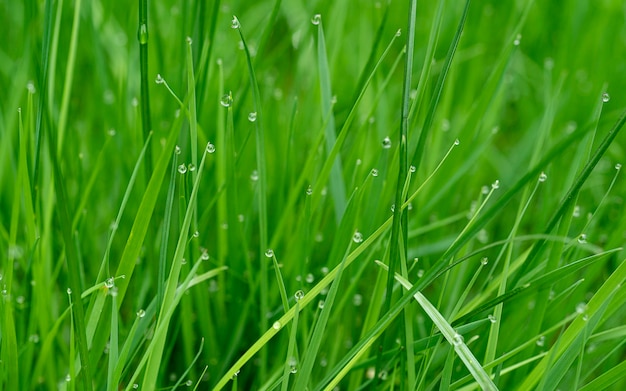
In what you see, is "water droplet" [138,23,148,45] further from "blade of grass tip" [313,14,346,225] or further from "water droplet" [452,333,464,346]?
"water droplet" [452,333,464,346]

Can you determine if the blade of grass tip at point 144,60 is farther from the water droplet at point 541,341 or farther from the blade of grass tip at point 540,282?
the water droplet at point 541,341

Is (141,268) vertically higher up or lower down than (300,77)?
lower down

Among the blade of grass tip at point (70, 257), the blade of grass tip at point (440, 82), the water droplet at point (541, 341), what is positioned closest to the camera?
the blade of grass tip at point (70, 257)

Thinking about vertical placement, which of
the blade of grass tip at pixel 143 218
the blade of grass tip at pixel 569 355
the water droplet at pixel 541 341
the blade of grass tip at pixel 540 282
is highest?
the blade of grass tip at pixel 143 218

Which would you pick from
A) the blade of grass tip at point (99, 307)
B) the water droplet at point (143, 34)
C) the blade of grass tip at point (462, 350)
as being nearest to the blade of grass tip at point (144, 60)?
the water droplet at point (143, 34)

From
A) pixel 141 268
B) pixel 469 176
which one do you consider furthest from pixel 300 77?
pixel 141 268

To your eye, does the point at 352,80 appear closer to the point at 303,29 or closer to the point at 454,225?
A: the point at 303,29

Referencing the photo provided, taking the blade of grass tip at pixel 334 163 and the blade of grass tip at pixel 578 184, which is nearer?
the blade of grass tip at pixel 578 184

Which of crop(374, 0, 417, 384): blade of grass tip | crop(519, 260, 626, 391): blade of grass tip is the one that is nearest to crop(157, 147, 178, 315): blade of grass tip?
crop(374, 0, 417, 384): blade of grass tip
